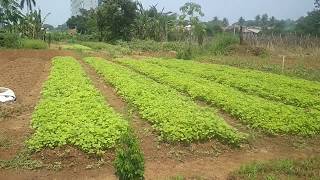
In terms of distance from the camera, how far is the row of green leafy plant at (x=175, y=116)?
9.15 metres

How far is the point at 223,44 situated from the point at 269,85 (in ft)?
60.7

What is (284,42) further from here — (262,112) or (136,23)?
(262,112)

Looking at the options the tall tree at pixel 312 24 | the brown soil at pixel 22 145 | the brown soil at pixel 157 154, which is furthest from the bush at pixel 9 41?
the tall tree at pixel 312 24

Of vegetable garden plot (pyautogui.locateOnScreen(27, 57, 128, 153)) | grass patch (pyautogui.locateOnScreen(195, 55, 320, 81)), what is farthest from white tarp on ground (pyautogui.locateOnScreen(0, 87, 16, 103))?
grass patch (pyautogui.locateOnScreen(195, 55, 320, 81))

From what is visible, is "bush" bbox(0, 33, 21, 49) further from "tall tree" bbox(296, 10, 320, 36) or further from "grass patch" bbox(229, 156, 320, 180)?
"tall tree" bbox(296, 10, 320, 36)

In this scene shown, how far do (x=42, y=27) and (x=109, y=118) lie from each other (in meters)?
32.4

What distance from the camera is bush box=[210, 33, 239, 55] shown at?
3273cm

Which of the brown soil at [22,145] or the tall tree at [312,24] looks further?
the tall tree at [312,24]

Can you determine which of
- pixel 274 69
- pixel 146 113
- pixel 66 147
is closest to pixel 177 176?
pixel 66 147

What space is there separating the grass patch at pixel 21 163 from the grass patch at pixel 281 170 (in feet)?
12.1

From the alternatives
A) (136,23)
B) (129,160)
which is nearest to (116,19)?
(136,23)

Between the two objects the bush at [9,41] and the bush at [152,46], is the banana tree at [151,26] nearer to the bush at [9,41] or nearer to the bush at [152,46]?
the bush at [152,46]

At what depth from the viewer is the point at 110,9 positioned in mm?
44062

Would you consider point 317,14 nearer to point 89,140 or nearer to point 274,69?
point 274,69
